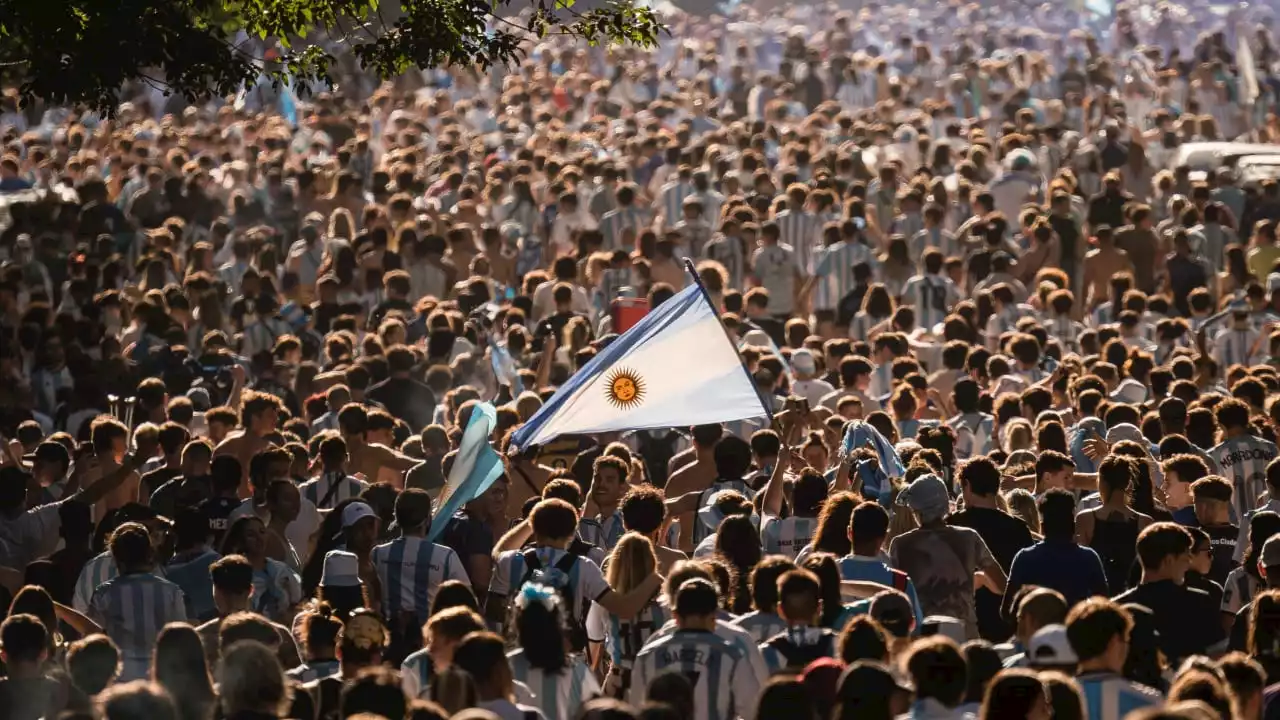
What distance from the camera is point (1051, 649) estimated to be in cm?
767

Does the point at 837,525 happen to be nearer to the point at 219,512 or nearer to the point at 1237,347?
the point at 219,512

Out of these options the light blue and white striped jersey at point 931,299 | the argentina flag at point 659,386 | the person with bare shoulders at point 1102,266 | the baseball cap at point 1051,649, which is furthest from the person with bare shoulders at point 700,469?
the person with bare shoulders at point 1102,266

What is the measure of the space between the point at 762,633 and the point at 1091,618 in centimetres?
144

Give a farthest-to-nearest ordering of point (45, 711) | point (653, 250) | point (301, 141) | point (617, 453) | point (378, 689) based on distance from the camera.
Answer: point (301, 141) → point (653, 250) → point (617, 453) → point (45, 711) → point (378, 689)

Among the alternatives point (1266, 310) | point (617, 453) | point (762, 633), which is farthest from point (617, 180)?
point (762, 633)

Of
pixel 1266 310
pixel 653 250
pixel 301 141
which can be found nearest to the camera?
pixel 1266 310

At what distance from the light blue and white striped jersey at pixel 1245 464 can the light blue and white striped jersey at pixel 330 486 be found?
443cm

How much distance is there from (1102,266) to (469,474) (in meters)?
10.6

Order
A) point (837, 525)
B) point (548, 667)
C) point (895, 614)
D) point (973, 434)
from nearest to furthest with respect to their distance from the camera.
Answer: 1. point (548, 667)
2. point (895, 614)
3. point (837, 525)
4. point (973, 434)

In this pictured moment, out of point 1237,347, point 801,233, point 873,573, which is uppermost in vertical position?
point 801,233

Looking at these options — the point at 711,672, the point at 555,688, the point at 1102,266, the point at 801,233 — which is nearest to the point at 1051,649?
the point at 711,672

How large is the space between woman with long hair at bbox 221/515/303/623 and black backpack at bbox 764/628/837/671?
2881 mm

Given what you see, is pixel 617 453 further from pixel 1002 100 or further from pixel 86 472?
pixel 1002 100

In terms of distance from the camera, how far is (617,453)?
1166 cm
